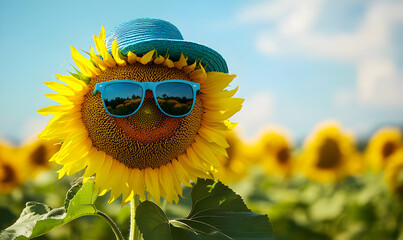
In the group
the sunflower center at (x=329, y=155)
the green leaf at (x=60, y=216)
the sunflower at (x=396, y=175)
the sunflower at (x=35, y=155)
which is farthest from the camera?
the sunflower at (x=35, y=155)

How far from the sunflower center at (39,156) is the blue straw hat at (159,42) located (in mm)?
5894

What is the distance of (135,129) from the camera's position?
74.9 inches

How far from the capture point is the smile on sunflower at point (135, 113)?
6.11ft

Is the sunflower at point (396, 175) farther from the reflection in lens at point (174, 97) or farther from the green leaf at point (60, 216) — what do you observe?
the green leaf at point (60, 216)

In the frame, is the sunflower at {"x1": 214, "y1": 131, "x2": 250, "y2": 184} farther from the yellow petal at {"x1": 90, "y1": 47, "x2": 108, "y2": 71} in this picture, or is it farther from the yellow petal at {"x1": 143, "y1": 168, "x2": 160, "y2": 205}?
the yellow petal at {"x1": 90, "y1": 47, "x2": 108, "y2": 71}

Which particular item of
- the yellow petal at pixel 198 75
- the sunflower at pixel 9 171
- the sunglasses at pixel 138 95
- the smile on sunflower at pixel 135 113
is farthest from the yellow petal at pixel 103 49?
the sunflower at pixel 9 171

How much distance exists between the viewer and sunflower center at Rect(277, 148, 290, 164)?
778 cm

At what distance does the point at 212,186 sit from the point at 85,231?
449cm

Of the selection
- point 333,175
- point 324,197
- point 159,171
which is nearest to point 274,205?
point 324,197

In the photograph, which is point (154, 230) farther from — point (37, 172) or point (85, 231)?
point (37, 172)

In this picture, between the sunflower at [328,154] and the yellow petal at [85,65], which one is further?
the sunflower at [328,154]

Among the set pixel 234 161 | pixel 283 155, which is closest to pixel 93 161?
pixel 234 161

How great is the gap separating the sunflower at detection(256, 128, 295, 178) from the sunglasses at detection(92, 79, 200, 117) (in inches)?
237

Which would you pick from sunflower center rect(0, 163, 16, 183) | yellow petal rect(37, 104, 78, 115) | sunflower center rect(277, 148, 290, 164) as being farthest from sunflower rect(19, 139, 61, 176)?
yellow petal rect(37, 104, 78, 115)
